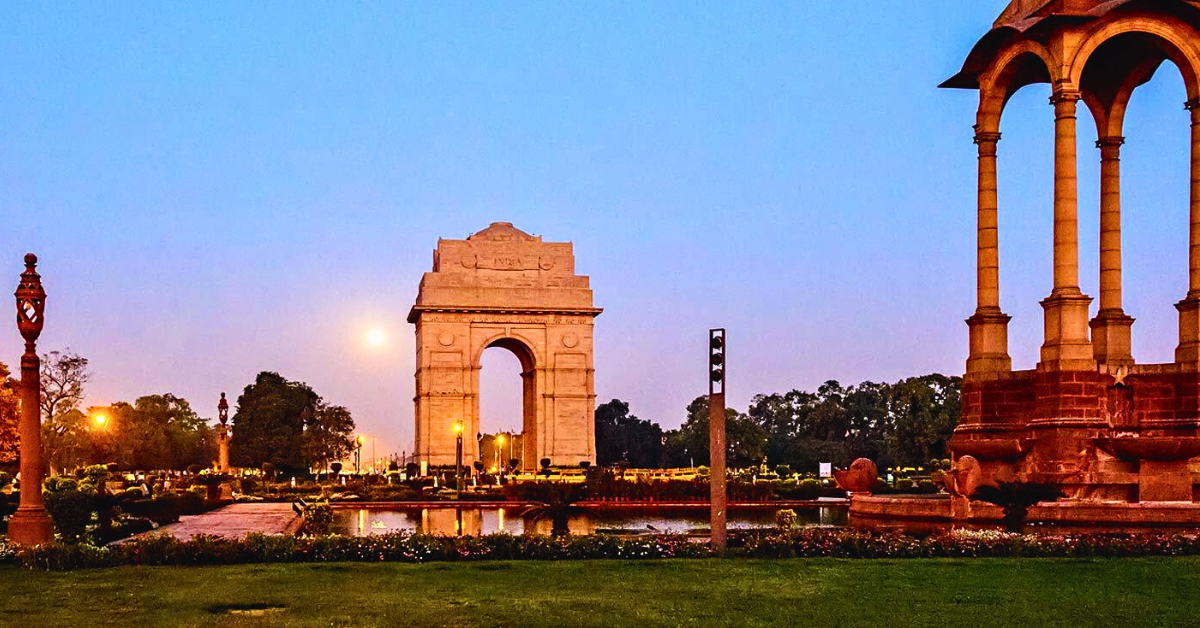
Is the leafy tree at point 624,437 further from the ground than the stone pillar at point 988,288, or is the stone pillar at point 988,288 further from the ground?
the stone pillar at point 988,288

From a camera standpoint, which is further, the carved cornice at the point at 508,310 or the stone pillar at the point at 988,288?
the carved cornice at the point at 508,310

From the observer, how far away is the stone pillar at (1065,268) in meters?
25.4

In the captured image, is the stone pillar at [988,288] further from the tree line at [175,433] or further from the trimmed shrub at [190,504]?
the tree line at [175,433]

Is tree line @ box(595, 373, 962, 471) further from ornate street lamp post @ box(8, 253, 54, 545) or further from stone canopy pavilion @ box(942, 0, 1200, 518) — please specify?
ornate street lamp post @ box(8, 253, 54, 545)

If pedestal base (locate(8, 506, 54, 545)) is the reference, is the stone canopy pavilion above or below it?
above

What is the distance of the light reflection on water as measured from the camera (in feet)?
85.4

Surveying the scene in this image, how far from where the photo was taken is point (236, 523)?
28.0m

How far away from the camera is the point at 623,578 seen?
48.3 feet

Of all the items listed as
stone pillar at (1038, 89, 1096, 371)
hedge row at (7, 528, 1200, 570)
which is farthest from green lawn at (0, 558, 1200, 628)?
stone pillar at (1038, 89, 1096, 371)

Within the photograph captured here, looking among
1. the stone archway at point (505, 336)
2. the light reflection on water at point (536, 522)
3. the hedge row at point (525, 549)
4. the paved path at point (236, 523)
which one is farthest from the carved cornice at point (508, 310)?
the hedge row at point (525, 549)

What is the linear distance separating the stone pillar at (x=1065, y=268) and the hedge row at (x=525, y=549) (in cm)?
791

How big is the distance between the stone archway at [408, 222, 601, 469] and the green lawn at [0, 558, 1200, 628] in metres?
49.6

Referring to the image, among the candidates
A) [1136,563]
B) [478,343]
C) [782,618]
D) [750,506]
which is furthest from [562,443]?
[782,618]

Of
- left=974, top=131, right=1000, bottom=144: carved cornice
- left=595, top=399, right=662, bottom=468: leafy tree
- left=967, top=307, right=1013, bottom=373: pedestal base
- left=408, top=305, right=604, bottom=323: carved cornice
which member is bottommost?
left=595, top=399, right=662, bottom=468: leafy tree
